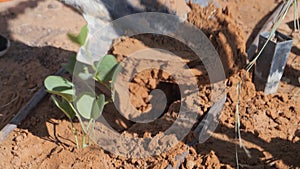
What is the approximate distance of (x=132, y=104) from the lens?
232cm

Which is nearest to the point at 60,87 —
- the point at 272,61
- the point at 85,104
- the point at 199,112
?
the point at 85,104

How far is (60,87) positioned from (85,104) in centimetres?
15

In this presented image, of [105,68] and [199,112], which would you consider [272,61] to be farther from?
[105,68]

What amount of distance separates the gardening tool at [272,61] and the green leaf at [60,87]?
1188 millimetres

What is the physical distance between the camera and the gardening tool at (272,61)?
7.82 feet

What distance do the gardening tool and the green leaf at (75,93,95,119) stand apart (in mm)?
1102

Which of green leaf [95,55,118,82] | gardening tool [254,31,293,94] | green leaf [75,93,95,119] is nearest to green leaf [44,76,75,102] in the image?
green leaf [75,93,95,119]

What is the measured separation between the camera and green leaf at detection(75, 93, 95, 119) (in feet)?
6.42

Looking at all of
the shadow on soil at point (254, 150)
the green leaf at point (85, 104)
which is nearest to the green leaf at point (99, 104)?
the green leaf at point (85, 104)

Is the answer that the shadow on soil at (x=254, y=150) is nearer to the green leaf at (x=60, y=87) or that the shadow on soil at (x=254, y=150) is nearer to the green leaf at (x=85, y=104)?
the green leaf at (x=85, y=104)

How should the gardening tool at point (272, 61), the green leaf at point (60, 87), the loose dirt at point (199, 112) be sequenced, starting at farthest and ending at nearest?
the gardening tool at point (272, 61), the loose dirt at point (199, 112), the green leaf at point (60, 87)

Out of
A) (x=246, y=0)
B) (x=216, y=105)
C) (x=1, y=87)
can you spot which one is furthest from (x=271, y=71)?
(x=1, y=87)

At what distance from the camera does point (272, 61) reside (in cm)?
242

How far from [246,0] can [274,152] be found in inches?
82.4
